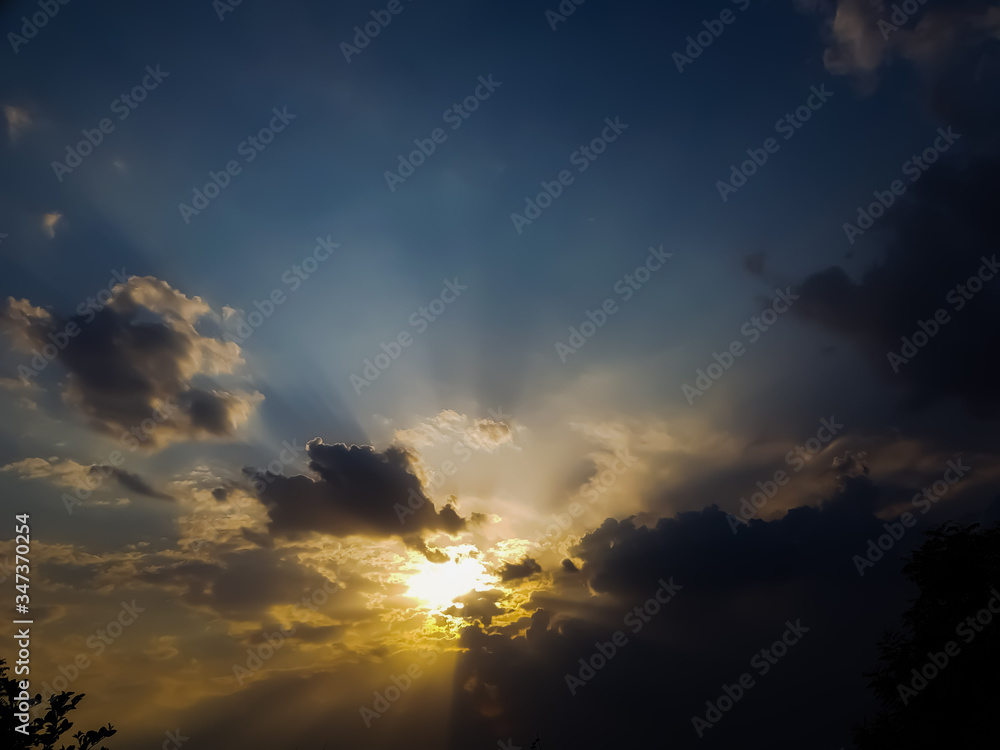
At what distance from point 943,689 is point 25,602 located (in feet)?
133

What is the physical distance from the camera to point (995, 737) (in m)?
22.2

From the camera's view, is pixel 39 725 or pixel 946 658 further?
pixel 946 658

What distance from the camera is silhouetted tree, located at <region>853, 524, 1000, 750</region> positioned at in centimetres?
2355

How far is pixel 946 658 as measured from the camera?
25484 mm

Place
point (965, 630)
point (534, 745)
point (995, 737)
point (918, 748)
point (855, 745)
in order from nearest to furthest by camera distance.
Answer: point (995, 737) → point (918, 748) → point (965, 630) → point (855, 745) → point (534, 745)

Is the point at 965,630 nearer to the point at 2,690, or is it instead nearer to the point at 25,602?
the point at 2,690

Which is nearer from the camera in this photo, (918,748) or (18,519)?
(18,519)

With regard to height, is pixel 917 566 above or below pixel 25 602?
below

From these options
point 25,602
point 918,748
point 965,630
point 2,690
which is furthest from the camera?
point 965,630

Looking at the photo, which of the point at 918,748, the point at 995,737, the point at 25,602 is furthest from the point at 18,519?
the point at 995,737

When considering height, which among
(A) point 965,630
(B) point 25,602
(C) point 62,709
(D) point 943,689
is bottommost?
(D) point 943,689

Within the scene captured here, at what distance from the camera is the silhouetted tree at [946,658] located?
23547mm

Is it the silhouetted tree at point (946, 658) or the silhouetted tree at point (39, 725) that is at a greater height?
the silhouetted tree at point (39, 725)

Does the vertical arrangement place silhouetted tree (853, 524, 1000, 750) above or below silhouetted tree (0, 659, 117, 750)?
below
